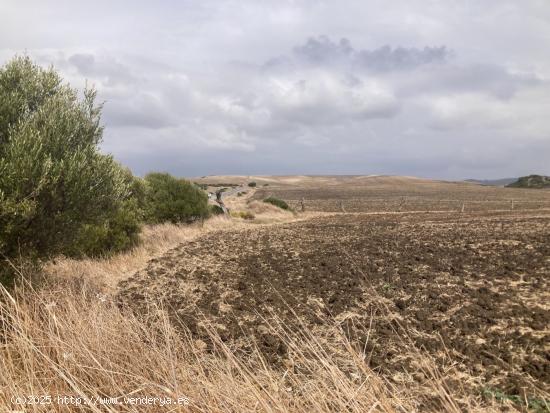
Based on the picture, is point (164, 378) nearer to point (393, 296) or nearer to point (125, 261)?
point (393, 296)

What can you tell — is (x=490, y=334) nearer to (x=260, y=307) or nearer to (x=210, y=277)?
(x=260, y=307)

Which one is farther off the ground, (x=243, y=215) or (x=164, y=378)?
(x=164, y=378)

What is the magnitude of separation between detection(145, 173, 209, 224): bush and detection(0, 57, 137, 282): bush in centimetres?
Result: 1812

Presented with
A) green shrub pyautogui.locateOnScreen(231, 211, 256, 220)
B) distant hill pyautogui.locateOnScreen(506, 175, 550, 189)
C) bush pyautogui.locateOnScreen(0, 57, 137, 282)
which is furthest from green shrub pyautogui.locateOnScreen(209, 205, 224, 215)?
distant hill pyautogui.locateOnScreen(506, 175, 550, 189)

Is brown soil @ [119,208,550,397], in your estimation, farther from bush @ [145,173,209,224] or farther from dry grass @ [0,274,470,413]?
bush @ [145,173,209,224]

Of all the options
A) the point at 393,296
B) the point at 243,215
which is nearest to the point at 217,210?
the point at 243,215

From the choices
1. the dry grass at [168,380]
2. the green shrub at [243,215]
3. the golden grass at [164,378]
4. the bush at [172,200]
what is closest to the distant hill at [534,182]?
the green shrub at [243,215]

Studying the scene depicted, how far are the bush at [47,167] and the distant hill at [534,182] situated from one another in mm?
136571

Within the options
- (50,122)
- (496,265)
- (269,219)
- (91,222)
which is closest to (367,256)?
(496,265)

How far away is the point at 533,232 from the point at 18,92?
2528 centimetres

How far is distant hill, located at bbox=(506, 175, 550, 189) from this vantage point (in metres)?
125

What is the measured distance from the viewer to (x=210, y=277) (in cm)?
1627

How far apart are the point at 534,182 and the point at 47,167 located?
144890 millimetres

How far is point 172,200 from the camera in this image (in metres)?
30.9
